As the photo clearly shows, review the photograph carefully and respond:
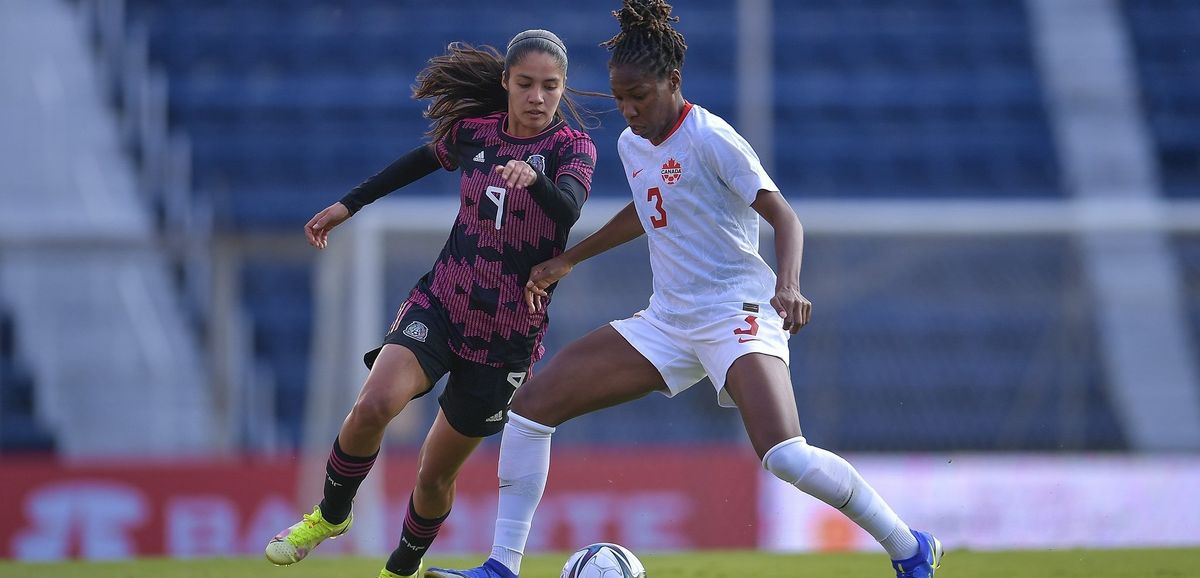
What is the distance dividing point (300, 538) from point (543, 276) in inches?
48.0

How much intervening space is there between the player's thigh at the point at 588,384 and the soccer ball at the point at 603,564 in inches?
18.4

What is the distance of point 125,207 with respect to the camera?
12977mm

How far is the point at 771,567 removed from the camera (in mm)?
6777

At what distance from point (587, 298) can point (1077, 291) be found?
3295mm

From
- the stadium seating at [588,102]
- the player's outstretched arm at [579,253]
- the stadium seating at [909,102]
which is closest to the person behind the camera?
the player's outstretched arm at [579,253]

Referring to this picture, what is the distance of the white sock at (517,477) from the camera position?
5.01 metres

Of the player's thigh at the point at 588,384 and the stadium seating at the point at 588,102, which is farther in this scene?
the stadium seating at the point at 588,102

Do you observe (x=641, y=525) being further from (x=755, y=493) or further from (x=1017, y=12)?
(x=1017, y=12)

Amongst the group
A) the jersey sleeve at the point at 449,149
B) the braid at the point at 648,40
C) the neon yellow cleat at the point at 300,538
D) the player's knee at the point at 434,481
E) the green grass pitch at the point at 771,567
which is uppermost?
the braid at the point at 648,40

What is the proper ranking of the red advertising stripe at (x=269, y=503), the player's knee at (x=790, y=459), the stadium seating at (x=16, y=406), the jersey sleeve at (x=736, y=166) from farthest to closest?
the stadium seating at (x=16, y=406)
the red advertising stripe at (x=269, y=503)
the jersey sleeve at (x=736, y=166)
the player's knee at (x=790, y=459)

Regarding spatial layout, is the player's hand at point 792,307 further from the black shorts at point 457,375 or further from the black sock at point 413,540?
the black sock at point 413,540

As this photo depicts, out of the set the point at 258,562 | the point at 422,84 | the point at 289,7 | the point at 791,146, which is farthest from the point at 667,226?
the point at 289,7

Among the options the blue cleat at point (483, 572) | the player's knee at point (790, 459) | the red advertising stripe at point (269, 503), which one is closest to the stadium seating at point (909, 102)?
the red advertising stripe at point (269, 503)

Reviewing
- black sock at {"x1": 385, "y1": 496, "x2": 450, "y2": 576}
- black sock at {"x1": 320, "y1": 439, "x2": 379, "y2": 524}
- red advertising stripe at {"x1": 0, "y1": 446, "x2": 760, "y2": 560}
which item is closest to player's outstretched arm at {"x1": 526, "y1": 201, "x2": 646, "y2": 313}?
black sock at {"x1": 320, "y1": 439, "x2": 379, "y2": 524}
